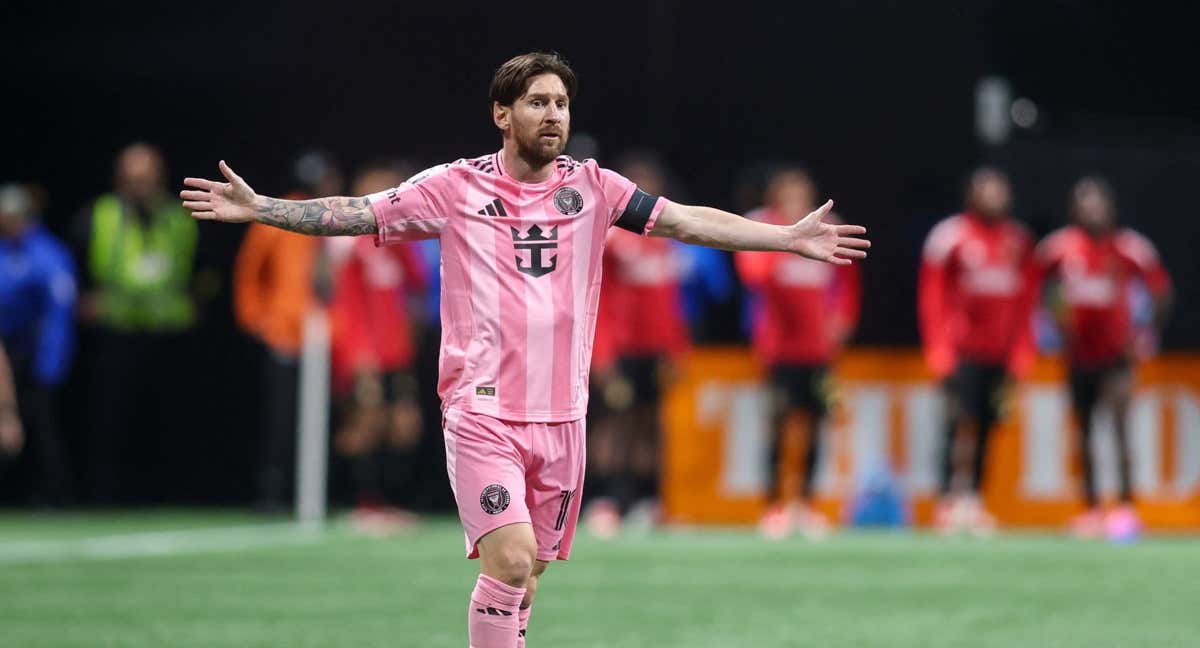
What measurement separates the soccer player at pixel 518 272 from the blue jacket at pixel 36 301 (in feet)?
31.5

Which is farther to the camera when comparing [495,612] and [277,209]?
[277,209]

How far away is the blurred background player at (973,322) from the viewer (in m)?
13.9

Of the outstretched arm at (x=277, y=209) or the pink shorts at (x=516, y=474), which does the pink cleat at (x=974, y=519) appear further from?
the outstretched arm at (x=277, y=209)

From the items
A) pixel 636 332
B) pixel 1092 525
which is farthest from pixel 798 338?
pixel 1092 525

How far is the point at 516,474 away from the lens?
5.89 meters

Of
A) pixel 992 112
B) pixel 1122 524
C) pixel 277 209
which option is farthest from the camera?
pixel 992 112

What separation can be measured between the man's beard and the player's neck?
0.02 m

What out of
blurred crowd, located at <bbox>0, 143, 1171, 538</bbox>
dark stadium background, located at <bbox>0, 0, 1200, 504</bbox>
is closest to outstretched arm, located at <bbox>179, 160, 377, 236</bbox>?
blurred crowd, located at <bbox>0, 143, 1171, 538</bbox>

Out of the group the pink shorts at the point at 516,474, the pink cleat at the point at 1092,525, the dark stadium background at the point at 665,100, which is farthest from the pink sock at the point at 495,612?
the dark stadium background at the point at 665,100

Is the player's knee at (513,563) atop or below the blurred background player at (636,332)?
below

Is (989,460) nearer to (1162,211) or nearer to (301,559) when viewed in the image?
(1162,211)

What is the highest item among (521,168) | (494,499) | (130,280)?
(130,280)

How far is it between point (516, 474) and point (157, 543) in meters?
7.46

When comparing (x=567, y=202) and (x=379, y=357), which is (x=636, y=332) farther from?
(x=567, y=202)
